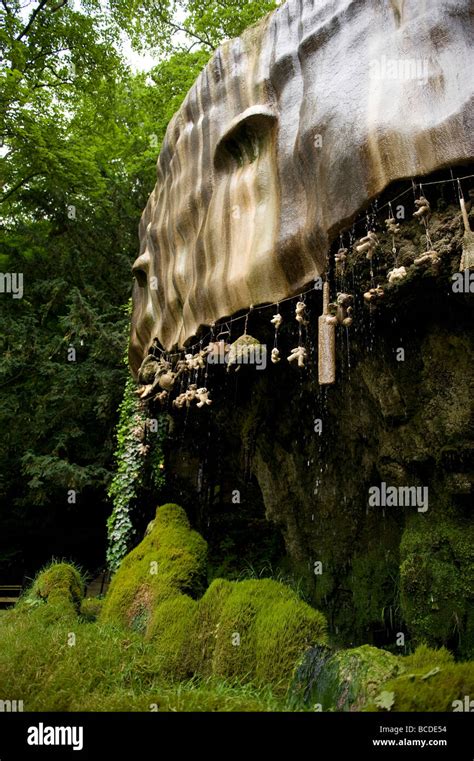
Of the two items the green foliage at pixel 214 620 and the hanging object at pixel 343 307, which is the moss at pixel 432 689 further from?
the hanging object at pixel 343 307

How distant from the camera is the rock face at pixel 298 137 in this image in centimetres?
436

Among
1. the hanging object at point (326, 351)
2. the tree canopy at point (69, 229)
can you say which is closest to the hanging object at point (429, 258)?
the hanging object at point (326, 351)

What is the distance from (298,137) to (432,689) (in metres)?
4.47

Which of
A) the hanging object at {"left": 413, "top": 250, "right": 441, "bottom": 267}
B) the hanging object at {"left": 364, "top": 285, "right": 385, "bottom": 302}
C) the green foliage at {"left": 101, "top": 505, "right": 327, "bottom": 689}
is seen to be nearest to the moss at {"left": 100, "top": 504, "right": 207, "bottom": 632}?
the green foliage at {"left": 101, "top": 505, "right": 327, "bottom": 689}

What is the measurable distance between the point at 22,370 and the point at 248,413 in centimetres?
740

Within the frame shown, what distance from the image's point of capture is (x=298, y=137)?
5.30 m

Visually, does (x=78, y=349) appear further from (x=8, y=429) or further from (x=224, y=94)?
(x=224, y=94)

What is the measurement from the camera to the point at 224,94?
21.5 ft

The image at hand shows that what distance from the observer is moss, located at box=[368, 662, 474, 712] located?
3.21m

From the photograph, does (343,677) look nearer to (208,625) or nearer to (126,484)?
(208,625)

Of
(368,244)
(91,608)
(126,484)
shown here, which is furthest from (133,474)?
(368,244)

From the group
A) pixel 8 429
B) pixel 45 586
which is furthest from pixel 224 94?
pixel 8 429

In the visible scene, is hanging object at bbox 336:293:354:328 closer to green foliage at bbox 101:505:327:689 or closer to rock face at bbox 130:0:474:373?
rock face at bbox 130:0:474:373
